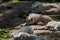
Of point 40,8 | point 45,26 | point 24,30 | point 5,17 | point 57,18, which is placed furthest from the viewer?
point 40,8

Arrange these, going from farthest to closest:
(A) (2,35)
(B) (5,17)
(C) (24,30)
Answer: (B) (5,17) → (A) (2,35) → (C) (24,30)

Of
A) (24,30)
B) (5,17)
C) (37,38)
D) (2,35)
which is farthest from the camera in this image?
(5,17)

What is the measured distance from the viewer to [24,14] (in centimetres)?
776

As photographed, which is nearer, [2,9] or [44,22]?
[44,22]

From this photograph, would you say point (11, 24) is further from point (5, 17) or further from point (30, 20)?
point (5, 17)

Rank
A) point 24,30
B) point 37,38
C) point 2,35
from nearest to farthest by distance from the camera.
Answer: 1. point 37,38
2. point 24,30
3. point 2,35

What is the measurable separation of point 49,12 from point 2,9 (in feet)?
6.60

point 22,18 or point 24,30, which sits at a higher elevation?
point 24,30

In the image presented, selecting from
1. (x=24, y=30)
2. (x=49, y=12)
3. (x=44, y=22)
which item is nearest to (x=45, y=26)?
(x=44, y=22)

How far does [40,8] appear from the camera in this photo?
8.71m

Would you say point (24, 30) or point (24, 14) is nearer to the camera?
point (24, 30)

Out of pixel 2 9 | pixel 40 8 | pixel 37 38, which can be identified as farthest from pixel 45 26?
pixel 2 9

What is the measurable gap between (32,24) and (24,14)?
138 cm

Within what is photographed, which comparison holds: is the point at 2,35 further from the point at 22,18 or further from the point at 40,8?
the point at 40,8
